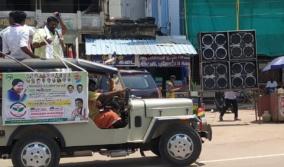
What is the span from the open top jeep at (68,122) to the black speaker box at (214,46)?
9.95 meters

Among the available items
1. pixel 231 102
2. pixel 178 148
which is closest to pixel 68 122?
pixel 178 148

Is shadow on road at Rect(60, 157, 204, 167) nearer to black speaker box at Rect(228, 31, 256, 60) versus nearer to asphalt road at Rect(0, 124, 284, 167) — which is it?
asphalt road at Rect(0, 124, 284, 167)

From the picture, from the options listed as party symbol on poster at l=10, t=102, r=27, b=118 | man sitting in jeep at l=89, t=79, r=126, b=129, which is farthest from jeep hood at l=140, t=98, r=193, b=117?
party symbol on poster at l=10, t=102, r=27, b=118

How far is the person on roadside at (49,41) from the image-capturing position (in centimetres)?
981

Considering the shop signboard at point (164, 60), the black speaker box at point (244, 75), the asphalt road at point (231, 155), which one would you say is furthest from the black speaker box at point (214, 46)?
the shop signboard at point (164, 60)

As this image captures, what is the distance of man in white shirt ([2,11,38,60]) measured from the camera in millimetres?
9641

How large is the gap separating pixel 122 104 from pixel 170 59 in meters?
18.5

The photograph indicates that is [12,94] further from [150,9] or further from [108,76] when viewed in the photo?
[150,9]

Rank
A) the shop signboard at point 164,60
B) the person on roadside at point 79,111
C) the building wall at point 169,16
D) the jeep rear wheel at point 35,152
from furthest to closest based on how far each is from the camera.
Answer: the building wall at point 169,16 < the shop signboard at point 164,60 < the person on roadside at point 79,111 < the jeep rear wheel at point 35,152

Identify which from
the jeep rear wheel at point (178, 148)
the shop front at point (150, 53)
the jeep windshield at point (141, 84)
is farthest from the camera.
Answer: the shop front at point (150, 53)

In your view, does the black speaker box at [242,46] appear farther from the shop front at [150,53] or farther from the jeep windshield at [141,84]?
the shop front at [150,53]

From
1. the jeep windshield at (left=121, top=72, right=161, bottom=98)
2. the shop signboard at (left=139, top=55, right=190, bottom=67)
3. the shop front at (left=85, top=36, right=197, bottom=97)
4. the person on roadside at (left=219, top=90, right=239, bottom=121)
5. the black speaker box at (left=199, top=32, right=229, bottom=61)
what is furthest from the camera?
the shop signboard at (left=139, top=55, right=190, bottom=67)

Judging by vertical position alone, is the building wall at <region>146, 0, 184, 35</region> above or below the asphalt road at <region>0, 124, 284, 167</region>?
above

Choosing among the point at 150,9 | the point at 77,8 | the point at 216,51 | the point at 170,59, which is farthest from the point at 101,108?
the point at 150,9
